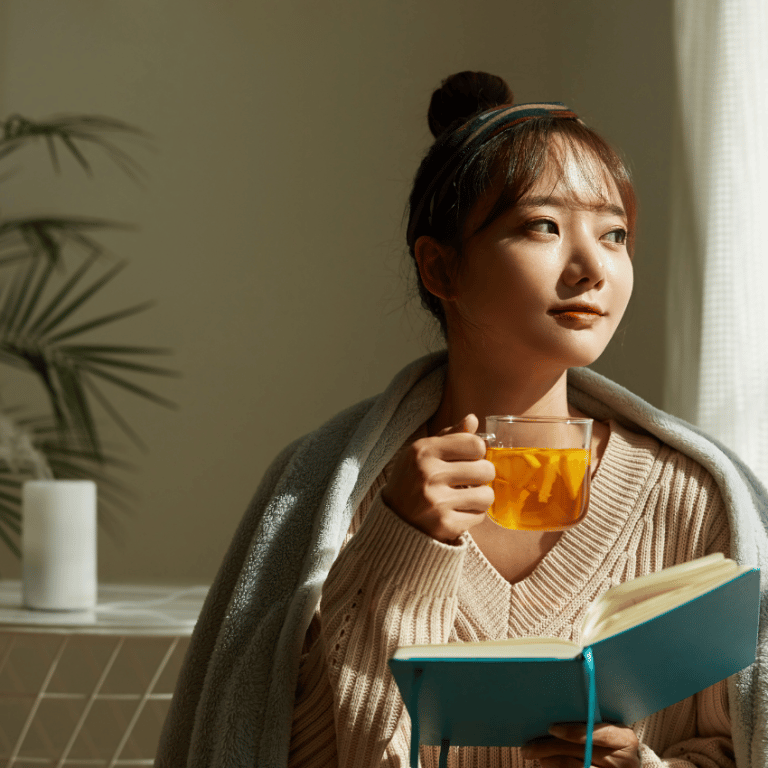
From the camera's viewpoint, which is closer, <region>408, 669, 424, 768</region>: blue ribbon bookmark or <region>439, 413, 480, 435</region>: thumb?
<region>408, 669, 424, 768</region>: blue ribbon bookmark

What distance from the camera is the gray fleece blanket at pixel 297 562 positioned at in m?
0.95

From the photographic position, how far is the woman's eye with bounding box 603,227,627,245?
99 cm

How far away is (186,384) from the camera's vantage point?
2469mm

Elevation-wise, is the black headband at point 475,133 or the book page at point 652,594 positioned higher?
the black headband at point 475,133

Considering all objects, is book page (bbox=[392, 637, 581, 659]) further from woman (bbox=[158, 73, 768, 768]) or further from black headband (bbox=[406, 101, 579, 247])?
black headband (bbox=[406, 101, 579, 247])

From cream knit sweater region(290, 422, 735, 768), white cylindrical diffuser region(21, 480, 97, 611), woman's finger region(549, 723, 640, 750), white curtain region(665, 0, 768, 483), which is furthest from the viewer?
white cylindrical diffuser region(21, 480, 97, 611)

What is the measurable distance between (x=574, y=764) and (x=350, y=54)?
2.05 metres

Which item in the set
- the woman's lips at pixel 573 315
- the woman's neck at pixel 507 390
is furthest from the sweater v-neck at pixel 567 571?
the woman's lips at pixel 573 315

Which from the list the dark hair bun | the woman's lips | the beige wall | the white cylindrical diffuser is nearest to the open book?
the woman's lips

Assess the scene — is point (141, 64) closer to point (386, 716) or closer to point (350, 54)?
point (350, 54)

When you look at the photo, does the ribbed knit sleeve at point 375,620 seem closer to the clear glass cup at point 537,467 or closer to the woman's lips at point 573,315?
the clear glass cup at point 537,467

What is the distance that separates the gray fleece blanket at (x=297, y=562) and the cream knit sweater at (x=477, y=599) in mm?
27

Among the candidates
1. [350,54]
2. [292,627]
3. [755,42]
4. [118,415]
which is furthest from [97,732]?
[755,42]

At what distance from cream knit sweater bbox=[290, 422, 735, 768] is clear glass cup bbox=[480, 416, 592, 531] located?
62mm
